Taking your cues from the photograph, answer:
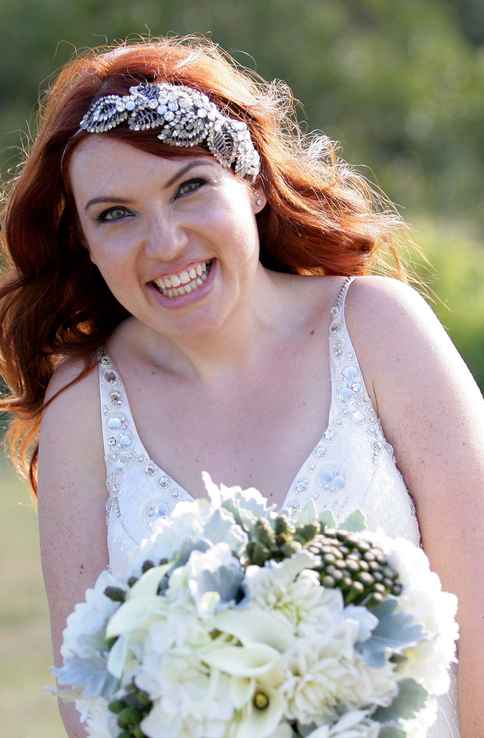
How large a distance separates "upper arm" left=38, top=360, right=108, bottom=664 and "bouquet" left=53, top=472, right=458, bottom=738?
117 cm

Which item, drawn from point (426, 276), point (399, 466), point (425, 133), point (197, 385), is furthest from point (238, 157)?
point (425, 133)

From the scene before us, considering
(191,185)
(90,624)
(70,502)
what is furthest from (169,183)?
(90,624)

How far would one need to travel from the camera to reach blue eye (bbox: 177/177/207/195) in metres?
3.26

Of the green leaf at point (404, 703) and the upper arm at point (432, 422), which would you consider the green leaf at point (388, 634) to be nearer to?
the green leaf at point (404, 703)

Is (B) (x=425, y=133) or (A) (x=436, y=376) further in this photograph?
(B) (x=425, y=133)

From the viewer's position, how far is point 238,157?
3402 millimetres

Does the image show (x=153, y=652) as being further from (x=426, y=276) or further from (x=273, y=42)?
(x=273, y=42)

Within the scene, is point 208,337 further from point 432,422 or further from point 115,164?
point 432,422

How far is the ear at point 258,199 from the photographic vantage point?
139 inches

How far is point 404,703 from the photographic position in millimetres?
2176

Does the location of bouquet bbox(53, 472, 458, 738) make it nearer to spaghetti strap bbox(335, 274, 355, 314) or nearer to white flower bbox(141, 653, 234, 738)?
white flower bbox(141, 653, 234, 738)

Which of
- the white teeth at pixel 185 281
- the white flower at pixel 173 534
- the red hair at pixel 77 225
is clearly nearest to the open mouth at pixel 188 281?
the white teeth at pixel 185 281

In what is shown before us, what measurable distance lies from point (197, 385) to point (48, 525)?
0.53 metres

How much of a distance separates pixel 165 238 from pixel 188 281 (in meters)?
0.12
